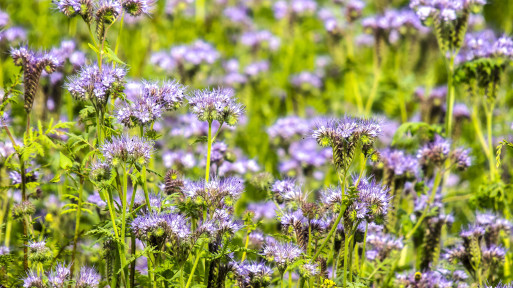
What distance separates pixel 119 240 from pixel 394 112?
546 cm

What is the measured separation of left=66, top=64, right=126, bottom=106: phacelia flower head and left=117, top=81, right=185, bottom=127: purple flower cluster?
0.37 feet

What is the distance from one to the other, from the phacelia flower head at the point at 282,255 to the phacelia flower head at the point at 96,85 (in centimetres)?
115

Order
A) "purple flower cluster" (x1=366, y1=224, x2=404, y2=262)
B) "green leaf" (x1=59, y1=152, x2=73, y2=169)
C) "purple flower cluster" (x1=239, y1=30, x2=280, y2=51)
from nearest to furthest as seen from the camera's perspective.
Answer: "green leaf" (x1=59, y1=152, x2=73, y2=169) → "purple flower cluster" (x1=366, y1=224, x2=404, y2=262) → "purple flower cluster" (x1=239, y1=30, x2=280, y2=51)

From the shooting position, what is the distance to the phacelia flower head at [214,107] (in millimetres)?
3217

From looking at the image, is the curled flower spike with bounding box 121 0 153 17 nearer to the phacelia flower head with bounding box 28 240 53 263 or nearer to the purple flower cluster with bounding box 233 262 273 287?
the phacelia flower head with bounding box 28 240 53 263

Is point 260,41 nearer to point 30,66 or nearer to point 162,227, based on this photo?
point 30,66

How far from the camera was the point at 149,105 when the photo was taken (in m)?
3.15

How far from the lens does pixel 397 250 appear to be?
164 inches

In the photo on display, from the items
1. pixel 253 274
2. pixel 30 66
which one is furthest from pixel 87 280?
pixel 30 66

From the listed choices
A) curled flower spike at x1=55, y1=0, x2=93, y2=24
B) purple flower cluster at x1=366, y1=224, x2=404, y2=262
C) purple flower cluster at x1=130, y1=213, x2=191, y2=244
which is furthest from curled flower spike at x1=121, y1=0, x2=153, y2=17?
purple flower cluster at x1=366, y1=224, x2=404, y2=262

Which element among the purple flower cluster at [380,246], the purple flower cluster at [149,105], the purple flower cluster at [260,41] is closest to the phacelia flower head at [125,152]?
the purple flower cluster at [149,105]

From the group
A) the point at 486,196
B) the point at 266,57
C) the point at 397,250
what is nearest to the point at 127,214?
the point at 397,250

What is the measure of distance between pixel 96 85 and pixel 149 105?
29cm

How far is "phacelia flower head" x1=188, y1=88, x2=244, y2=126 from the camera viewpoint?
127 inches
